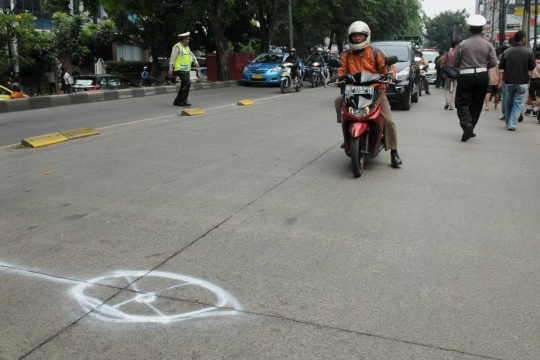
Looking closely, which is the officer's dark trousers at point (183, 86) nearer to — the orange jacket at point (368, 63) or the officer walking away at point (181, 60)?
the officer walking away at point (181, 60)

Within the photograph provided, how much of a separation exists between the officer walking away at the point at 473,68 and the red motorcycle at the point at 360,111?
2895 mm

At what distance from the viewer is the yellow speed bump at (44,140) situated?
894 centimetres

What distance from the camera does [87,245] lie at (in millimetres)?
4344

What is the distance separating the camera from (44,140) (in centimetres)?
920

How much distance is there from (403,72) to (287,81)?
25.8 feet

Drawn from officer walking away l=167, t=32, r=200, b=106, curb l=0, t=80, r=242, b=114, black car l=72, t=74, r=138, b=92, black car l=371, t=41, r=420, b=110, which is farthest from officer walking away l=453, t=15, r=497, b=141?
black car l=72, t=74, r=138, b=92

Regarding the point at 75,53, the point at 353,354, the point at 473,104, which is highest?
the point at 75,53

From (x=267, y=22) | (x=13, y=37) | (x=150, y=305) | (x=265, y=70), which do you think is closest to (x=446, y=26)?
(x=267, y=22)

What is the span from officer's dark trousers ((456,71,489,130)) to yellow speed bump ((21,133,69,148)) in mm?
6516

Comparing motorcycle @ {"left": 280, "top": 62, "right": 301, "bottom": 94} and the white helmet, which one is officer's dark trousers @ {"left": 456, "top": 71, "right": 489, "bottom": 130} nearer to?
the white helmet

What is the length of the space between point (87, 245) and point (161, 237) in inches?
22.1

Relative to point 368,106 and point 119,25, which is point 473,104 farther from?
point 119,25

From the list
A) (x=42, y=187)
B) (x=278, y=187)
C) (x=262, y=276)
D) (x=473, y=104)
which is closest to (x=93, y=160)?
(x=42, y=187)

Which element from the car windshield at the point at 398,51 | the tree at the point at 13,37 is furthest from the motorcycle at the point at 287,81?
the tree at the point at 13,37
